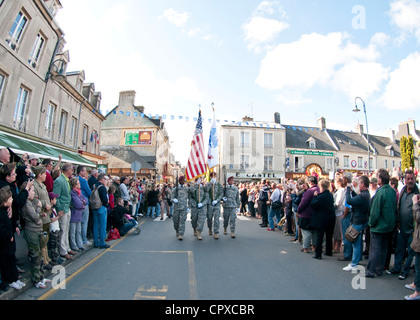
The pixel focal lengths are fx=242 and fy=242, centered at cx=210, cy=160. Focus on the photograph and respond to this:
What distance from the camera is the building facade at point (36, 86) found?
10.4 metres

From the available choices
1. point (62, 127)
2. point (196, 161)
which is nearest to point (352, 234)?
point (196, 161)

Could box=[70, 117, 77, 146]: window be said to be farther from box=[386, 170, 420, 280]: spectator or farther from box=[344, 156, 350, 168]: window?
box=[344, 156, 350, 168]: window

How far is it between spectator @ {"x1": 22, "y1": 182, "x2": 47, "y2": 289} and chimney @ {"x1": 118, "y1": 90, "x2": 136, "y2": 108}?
3454 cm

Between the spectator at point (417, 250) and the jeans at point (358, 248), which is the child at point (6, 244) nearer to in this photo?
the spectator at point (417, 250)

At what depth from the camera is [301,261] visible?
5512mm

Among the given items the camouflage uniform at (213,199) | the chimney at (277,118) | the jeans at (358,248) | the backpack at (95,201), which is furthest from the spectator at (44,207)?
the chimney at (277,118)

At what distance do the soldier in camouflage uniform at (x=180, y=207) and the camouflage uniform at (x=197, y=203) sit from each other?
0.75ft

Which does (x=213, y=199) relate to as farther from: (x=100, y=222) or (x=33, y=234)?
(x=33, y=234)

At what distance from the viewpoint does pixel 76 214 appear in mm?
5875

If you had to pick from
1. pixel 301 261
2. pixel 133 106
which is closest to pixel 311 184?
pixel 301 261

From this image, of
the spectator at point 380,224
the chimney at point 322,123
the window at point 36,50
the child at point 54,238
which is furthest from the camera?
the chimney at point 322,123

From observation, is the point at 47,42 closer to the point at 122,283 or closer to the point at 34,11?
the point at 34,11

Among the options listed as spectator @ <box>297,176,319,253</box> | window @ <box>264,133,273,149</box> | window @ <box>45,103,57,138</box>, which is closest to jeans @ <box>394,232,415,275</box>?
spectator @ <box>297,176,319,253</box>
